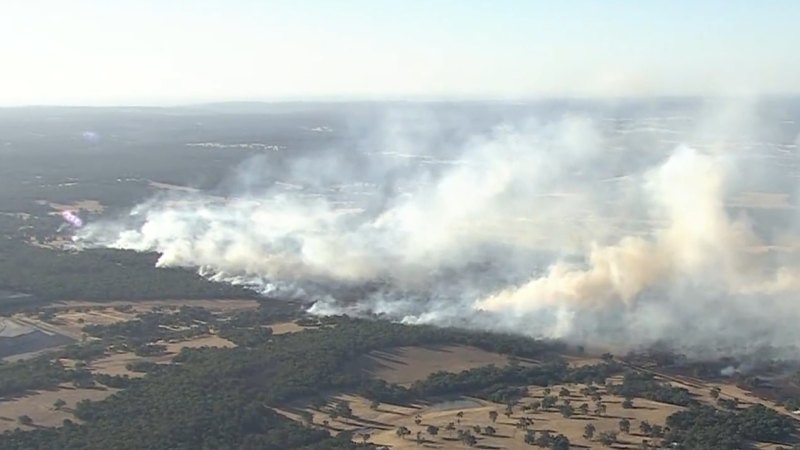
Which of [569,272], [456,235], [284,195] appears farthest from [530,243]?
[284,195]

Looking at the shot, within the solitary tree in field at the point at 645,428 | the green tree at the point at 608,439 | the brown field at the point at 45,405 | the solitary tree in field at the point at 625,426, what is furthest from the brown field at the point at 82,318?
the solitary tree in field at the point at 645,428

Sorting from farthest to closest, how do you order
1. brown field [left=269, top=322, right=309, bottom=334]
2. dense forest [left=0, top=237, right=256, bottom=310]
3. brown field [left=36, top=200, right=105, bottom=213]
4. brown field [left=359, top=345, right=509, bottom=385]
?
brown field [left=36, top=200, right=105, bottom=213] < dense forest [left=0, top=237, right=256, bottom=310] < brown field [left=269, top=322, right=309, bottom=334] < brown field [left=359, top=345, right=509, bottom=385]

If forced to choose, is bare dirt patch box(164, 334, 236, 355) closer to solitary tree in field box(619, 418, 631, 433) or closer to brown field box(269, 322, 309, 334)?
brown field box(269, 322, 309, 334)

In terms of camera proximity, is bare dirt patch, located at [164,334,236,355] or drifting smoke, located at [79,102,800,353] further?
drifting smoke, located at [79,102,800,353]

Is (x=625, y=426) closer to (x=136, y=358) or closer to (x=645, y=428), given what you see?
(x=645, y=428)

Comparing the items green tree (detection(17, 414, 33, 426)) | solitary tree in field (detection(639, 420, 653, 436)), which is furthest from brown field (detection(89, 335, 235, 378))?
solitary tree in field (detection(639, 420, 653, 436))

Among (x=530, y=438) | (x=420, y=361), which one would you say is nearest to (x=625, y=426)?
(x=530, y=438)

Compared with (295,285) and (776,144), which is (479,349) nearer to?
(295,285)

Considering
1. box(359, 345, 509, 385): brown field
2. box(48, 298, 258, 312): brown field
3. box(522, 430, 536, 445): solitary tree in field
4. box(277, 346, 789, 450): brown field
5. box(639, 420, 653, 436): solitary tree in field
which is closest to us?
box(522, 430, 536, 445): solitary tree in field
